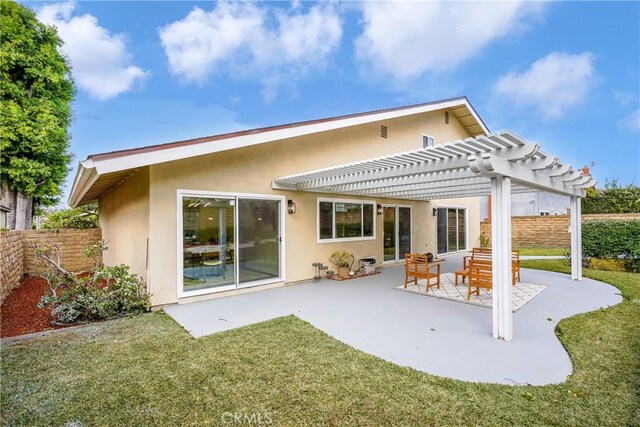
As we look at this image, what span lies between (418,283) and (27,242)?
1235 centimetres

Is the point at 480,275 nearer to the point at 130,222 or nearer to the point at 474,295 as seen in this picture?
the point at 474,295

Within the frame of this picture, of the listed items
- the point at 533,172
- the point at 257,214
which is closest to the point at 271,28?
the point at 257,214

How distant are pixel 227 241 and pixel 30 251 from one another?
4.34m

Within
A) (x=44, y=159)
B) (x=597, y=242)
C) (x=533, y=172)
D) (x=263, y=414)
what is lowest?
(x=263, y=414)

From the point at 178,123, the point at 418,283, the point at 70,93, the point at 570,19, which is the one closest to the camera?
the point at 418,283

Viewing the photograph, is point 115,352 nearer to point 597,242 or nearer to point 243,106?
point 597,242

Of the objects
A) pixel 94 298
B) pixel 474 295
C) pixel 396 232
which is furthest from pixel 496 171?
pixel 396 232

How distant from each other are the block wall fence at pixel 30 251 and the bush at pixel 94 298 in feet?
5.95

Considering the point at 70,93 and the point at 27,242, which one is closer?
the point at 27,242

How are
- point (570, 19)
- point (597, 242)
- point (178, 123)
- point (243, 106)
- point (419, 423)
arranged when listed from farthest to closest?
point (243, 106)
point (178, 123)
point (570, 19)
point (597, 242)
point (419, 423)

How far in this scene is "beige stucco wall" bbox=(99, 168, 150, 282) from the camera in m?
6.61

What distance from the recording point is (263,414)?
282cm

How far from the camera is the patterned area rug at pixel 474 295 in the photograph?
21.2ft

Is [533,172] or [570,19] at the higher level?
[570,19]
